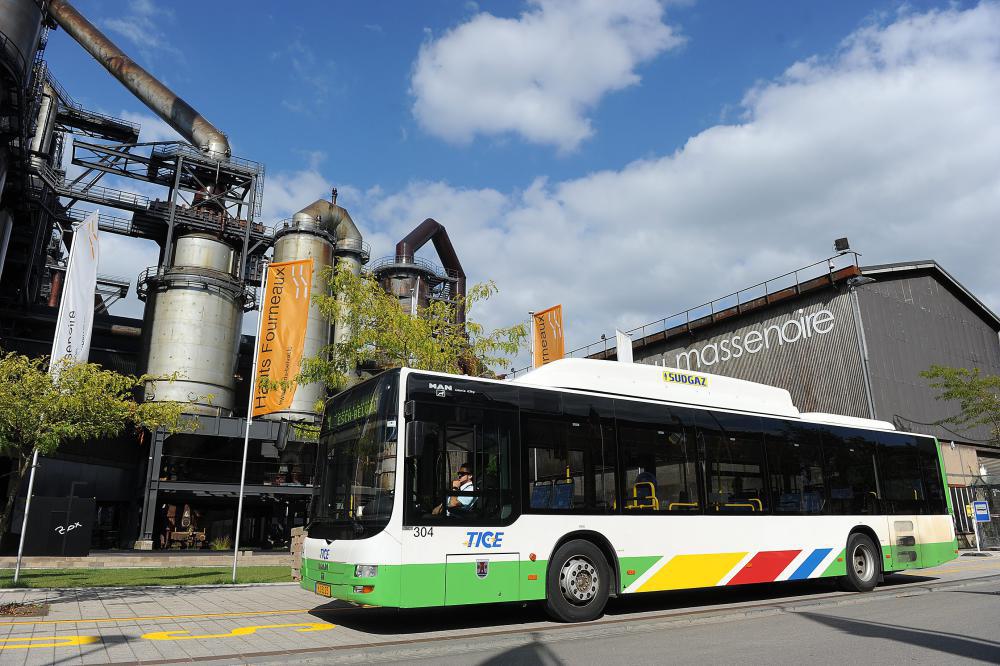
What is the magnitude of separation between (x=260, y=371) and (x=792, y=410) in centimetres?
1858

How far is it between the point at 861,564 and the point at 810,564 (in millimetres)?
1584

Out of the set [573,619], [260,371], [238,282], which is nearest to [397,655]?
[573,619]

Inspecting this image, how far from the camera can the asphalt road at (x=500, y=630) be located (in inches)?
262

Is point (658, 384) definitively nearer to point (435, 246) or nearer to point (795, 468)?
point (795, 468)

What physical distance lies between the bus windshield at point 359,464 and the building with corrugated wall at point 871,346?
23955mm

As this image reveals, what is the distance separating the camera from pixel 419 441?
7719 millimetres

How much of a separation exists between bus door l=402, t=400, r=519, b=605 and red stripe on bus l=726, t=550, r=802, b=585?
435 cm

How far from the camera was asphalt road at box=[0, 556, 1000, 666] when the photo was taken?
6.64m

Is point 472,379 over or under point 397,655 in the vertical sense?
over

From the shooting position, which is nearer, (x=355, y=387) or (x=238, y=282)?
(x=355, y=387)

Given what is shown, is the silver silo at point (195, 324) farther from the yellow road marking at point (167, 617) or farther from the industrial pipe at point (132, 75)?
the yellow road marking at point (167, 617)

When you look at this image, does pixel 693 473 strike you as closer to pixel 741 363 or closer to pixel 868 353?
pixel 868 353

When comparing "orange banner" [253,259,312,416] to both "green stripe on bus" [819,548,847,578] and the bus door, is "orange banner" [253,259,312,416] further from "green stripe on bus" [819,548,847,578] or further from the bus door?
"green stripe on bus" [819,548,847,578]

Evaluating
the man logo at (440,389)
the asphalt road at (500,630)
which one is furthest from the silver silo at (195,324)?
the man logo at (440,389)
